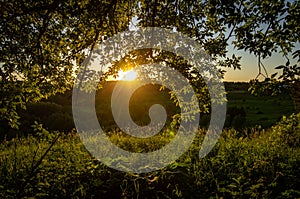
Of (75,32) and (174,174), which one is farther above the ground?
(75,32)

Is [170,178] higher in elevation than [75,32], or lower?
A: lower

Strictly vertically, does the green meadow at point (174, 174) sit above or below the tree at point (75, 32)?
below

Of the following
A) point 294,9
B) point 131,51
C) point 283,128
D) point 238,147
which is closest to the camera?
point 294,9

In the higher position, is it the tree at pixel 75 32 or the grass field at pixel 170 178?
the tree at pixel 75 32

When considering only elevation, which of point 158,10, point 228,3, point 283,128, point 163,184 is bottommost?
point 163,184

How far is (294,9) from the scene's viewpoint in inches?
182

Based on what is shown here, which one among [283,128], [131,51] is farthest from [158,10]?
[283,128]

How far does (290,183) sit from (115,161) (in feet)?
14.8

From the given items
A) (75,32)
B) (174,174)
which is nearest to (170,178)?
(174,174)

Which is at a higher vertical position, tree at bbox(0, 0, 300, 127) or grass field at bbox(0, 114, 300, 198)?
tree at bbox(0, 0, 300, 127)

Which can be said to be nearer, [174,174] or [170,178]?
[170,178]

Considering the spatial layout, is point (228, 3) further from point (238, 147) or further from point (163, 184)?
point (238, 147)

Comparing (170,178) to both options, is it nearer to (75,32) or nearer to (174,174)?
(174,174)

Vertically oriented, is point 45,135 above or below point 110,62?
below
